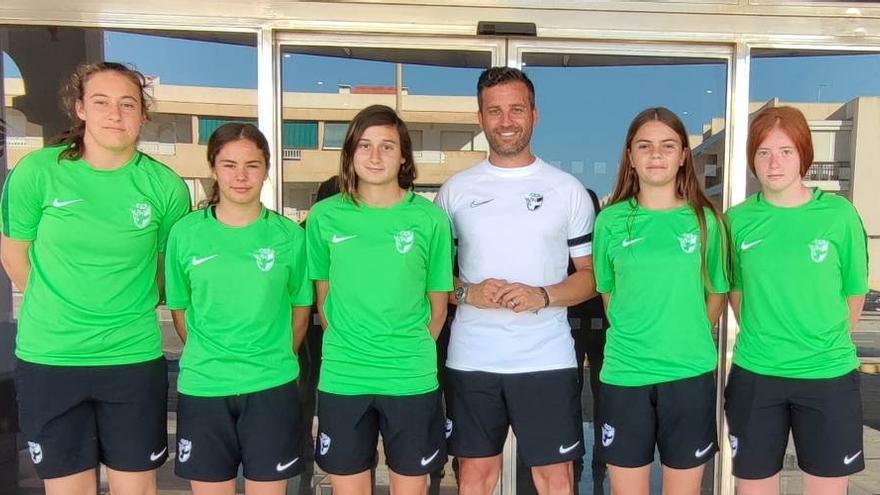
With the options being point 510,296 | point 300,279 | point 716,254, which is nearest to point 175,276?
point 300,279

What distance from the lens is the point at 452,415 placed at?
8.09 ft

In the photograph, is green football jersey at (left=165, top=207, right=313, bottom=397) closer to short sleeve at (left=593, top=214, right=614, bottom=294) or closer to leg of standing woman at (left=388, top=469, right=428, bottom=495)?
leg of standing woman at (left=388, top=469, right=428, bottom=495)

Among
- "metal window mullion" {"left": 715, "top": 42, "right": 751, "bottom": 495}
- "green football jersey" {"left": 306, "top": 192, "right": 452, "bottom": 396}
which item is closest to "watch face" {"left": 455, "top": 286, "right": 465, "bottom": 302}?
"green football jersey" {"left": 306, "top": 192, "right": 452, "bottom": 396}

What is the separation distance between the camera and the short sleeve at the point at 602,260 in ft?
7.84

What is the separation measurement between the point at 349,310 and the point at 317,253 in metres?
0.23

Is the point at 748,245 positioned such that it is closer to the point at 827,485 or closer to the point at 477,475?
the point at 827,485

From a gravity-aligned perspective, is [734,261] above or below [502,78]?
below

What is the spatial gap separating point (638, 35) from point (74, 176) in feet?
7.38

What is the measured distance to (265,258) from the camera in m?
2.25

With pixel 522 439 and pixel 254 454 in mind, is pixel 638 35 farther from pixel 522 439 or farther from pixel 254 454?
pixel 254 454

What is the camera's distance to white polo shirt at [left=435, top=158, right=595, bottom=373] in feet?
7.84

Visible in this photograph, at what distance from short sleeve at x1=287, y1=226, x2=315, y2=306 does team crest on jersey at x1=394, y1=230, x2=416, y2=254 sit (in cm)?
34

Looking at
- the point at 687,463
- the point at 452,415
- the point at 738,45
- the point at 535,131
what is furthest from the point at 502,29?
the point at 687,463

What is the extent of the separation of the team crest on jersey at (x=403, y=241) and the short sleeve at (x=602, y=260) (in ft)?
2.17
